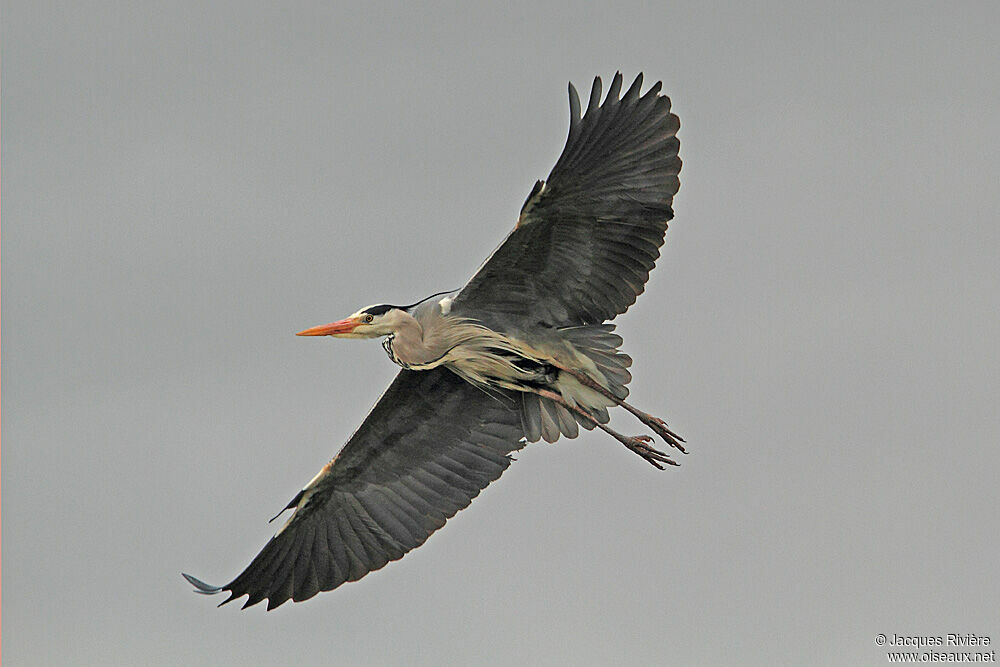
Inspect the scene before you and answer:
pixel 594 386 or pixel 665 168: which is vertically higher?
pixel 665 168

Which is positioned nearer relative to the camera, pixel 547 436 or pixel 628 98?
pixel 628 98

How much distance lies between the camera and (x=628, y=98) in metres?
14.3

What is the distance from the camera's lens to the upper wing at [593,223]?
14352 millimetres

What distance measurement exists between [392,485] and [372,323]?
2110 mm

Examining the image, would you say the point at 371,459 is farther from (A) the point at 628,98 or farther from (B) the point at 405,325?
(A) the point at 628,98

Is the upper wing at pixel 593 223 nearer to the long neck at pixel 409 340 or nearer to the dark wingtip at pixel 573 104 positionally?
the dark wingtip at pixel 573 104

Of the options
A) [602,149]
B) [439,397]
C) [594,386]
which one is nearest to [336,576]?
[439,397]

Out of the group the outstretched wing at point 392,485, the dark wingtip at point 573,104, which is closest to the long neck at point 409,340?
the outstretched wing at point 392,485

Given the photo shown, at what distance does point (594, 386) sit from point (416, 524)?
2.52 metres

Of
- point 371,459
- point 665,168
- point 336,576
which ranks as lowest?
point 336,576

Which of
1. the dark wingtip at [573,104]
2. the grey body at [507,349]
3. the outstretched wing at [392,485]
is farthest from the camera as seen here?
the outstretched wing at [392,485]

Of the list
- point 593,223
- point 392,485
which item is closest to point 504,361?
point 593,223

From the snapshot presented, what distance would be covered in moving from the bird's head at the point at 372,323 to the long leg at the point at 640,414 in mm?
1567

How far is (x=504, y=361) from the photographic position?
593 inches
